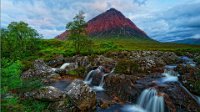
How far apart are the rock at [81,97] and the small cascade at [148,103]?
12.2 ft

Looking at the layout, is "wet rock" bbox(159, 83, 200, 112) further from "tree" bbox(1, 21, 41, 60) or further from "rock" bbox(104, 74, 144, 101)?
"tree" bbox(1, 21, 41, 60)

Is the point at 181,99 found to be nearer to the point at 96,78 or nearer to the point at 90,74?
the point at 96,78

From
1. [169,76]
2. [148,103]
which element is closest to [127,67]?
[169,76]

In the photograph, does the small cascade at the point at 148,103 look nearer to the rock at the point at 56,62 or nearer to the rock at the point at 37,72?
the rock at the point at 37,72

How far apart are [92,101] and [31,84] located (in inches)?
272

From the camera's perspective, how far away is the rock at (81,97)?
78.4 feet

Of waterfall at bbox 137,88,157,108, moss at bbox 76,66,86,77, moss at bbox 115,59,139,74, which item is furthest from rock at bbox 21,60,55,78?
waterfall at bbox 137,88,157,108

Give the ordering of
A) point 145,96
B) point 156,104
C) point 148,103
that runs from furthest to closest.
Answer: point 145,96 → point 148,103 → point 156,104

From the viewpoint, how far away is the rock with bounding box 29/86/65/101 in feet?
79.9

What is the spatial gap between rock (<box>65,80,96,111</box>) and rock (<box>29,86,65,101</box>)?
1028 millimetres

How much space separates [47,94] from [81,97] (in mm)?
3622

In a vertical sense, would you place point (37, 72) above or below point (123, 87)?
above

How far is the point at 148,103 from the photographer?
87.0ft

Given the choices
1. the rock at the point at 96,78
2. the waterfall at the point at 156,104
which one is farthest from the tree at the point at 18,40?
the waterfall at the point at 156,104
